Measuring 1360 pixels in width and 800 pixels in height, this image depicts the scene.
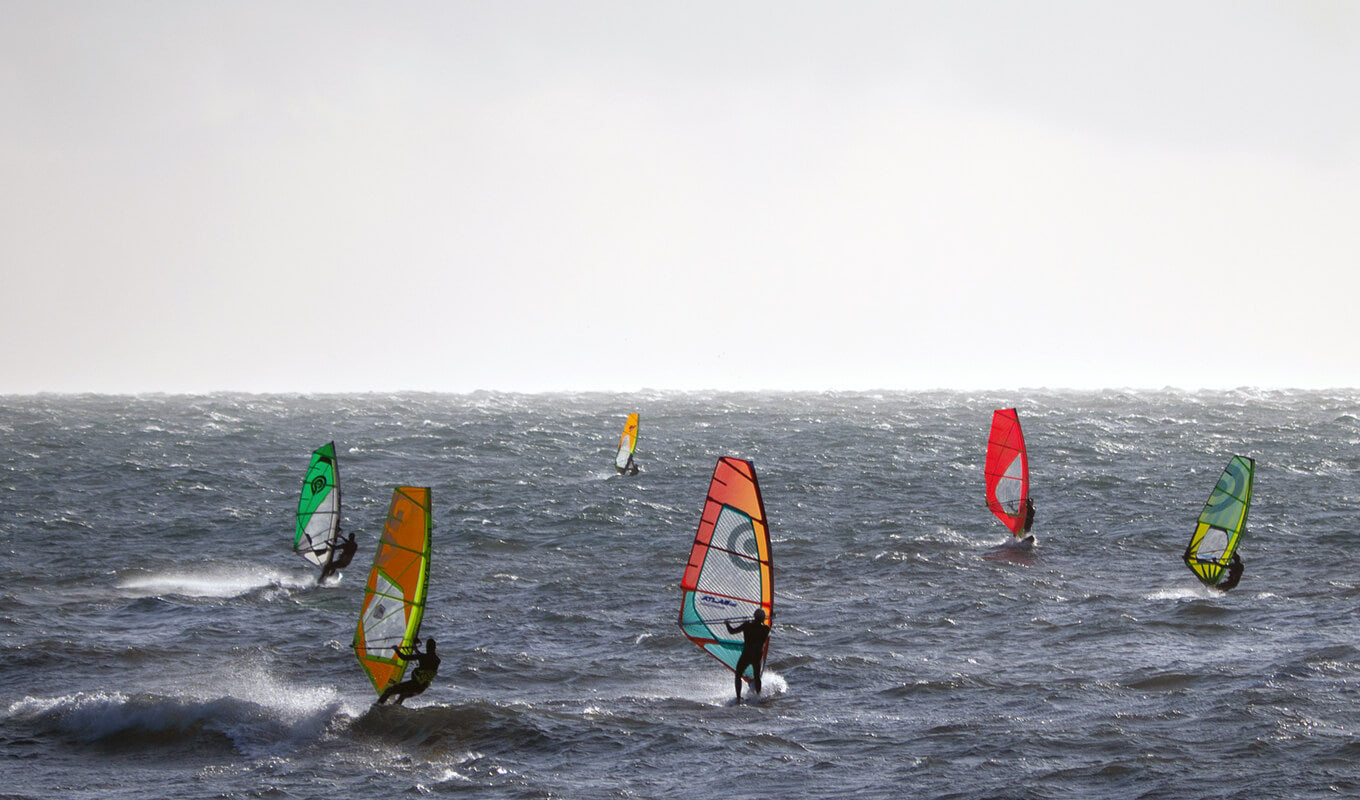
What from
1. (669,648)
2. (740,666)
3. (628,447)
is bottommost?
(669,648)

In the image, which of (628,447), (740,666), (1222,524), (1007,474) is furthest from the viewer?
(628,447)

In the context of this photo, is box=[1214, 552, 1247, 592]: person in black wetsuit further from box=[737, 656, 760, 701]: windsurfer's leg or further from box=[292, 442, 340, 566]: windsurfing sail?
box=[292, 442, 340, 566]: windsurfing sail

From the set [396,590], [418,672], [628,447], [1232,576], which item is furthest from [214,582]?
[628,447]

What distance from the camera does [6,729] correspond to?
15570 mm

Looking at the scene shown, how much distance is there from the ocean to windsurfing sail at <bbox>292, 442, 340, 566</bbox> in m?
1.05

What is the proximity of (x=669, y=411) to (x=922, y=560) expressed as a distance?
6717 cm

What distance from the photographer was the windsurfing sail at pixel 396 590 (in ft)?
51.7

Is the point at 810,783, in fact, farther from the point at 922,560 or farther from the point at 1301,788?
the point at 922,560

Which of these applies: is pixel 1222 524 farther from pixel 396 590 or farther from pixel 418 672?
pixel 396 590

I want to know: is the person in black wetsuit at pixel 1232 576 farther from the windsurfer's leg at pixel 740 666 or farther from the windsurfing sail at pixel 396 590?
the windsurfing sail at pixel 396 590

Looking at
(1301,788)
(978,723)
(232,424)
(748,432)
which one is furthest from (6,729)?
(232,424)

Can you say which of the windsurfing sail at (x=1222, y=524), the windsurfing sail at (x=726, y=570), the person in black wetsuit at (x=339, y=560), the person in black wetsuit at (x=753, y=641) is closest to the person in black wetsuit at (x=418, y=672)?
the windsurfing sail at (x=726, y=570)

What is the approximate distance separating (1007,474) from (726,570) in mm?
15394

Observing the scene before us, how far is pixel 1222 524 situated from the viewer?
24375mm
